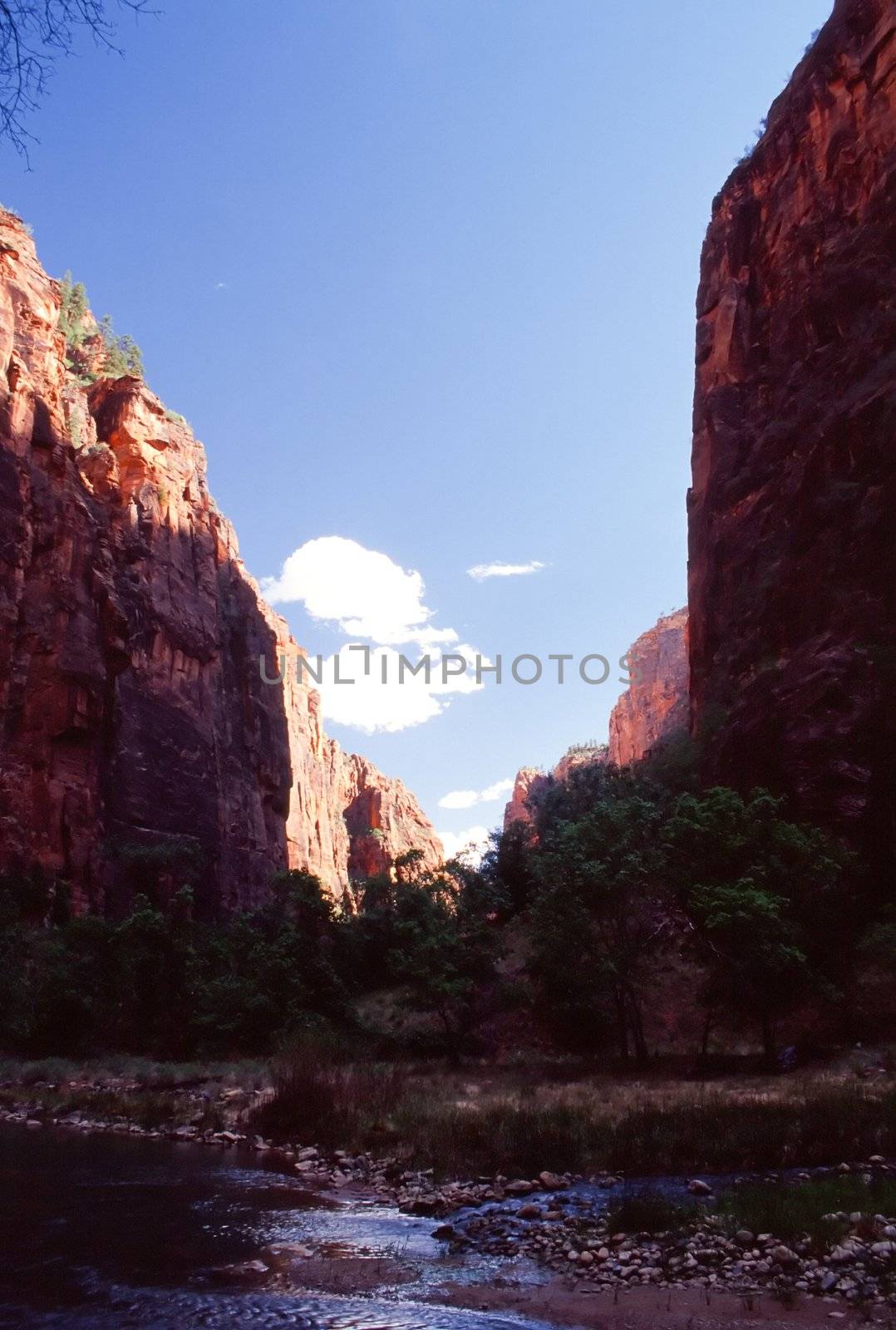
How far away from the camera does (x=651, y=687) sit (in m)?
114

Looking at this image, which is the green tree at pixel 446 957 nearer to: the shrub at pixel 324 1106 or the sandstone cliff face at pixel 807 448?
the shrub at pixel 324 1106

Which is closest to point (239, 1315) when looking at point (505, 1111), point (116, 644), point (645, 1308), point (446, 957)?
point (645, 1308)

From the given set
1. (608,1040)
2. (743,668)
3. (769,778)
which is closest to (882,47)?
(743,668)

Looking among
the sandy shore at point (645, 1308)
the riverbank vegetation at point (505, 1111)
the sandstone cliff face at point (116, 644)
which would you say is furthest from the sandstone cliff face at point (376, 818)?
the sandy shore at point (645, 1308)

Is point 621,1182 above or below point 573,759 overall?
below

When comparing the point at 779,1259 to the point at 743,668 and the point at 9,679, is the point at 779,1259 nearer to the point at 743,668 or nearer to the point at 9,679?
the point at 743,668

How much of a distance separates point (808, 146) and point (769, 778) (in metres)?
28.1

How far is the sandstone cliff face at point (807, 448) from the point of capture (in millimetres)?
26047

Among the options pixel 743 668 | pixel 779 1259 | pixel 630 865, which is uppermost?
pixel 743 668

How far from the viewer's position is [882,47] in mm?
32531

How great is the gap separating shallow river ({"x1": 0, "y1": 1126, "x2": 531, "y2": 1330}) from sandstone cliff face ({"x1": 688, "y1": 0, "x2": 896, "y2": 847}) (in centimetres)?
1913

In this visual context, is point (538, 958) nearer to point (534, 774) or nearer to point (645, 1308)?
point (645, 1308)

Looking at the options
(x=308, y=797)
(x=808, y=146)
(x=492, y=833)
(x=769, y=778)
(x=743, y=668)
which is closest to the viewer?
(x=769, y=778)

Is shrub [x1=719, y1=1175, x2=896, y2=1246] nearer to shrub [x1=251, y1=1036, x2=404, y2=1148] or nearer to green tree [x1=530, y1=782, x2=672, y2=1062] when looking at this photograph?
shrub [x1=251, y1=1036, x2=404, y2=1148]
